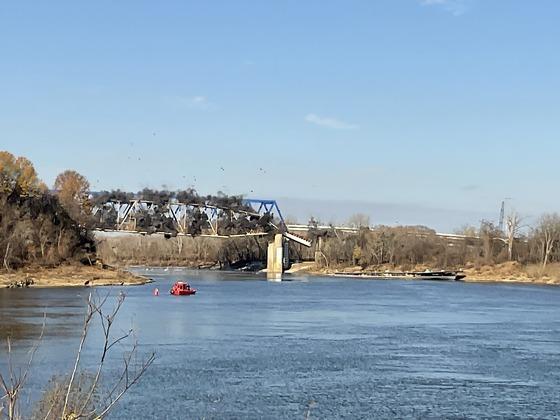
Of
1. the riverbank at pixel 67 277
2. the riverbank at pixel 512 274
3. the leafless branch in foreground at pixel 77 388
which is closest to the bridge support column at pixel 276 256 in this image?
the riverbank at pixel 512 274

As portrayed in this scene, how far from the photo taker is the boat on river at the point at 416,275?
142625mm

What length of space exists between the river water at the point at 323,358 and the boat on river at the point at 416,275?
7196 cm

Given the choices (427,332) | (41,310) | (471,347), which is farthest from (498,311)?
(41,310)

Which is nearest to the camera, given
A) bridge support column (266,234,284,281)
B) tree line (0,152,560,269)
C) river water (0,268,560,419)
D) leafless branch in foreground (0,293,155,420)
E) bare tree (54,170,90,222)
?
leafless branch in foreground (0,293,155,420)

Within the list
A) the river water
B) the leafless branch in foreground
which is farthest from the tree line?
the leafless branch in foreground

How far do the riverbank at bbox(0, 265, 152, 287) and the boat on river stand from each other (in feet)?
184

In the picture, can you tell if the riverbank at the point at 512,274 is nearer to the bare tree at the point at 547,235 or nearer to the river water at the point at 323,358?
the bare tree at the point at 547,235

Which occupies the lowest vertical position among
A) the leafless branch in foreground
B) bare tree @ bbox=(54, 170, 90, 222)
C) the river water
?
the river water

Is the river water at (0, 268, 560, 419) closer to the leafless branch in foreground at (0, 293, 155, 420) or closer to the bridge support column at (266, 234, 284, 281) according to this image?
the leafless branch in foreground at (0, 293, 155, 420)

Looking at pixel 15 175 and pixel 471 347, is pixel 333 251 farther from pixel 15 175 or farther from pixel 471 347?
pixel 471 347

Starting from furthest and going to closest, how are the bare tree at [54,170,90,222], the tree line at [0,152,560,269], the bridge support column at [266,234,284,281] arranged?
the bridge support column at [266,234,284,281] < the bare tree at [54,170,90,222] < the tree line at [0,152,560,269]

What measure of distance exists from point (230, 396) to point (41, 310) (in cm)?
3496

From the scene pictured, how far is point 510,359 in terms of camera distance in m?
37.7

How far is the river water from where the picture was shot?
2673cm
